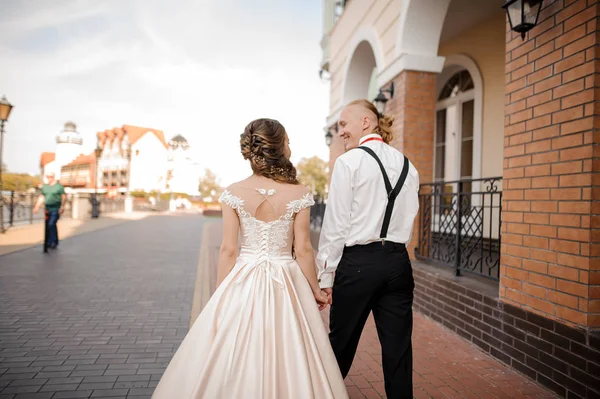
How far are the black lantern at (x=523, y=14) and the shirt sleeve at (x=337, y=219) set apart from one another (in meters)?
2.16

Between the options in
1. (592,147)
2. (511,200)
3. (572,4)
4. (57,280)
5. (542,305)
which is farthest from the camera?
(57,280)

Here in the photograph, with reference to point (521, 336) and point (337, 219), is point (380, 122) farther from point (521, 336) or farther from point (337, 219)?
point (521, 336)

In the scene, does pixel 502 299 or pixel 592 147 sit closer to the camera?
pixel 592 147

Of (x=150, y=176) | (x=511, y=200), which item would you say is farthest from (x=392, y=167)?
(x=150, y=176)

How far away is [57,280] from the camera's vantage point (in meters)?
6.92

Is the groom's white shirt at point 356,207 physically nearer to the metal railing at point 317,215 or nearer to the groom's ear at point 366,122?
the groom's ear at point 366,122

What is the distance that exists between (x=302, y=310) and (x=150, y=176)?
6342 centimetres

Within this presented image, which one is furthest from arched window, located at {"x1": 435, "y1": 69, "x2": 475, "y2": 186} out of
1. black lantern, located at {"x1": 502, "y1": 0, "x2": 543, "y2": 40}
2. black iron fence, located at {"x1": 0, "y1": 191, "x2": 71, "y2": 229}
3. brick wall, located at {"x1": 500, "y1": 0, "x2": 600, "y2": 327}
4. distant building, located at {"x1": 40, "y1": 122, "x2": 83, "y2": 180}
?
distant building, located at {"x1": 40, "y1": 122, "x2": 83, "y2": 180}

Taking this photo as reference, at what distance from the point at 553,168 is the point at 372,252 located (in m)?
1.74

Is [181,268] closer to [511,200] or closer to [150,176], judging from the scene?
[511,200]

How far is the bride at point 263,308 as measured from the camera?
7.25 ft

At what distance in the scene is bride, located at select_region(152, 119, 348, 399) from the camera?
2.21m

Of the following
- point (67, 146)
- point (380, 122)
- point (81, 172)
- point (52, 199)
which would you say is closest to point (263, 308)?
point (380, 122)

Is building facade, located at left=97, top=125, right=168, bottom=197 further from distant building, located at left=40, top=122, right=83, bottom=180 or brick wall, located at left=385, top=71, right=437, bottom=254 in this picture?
brick wall, located at left=385, top=71, right=437, bottom=254
